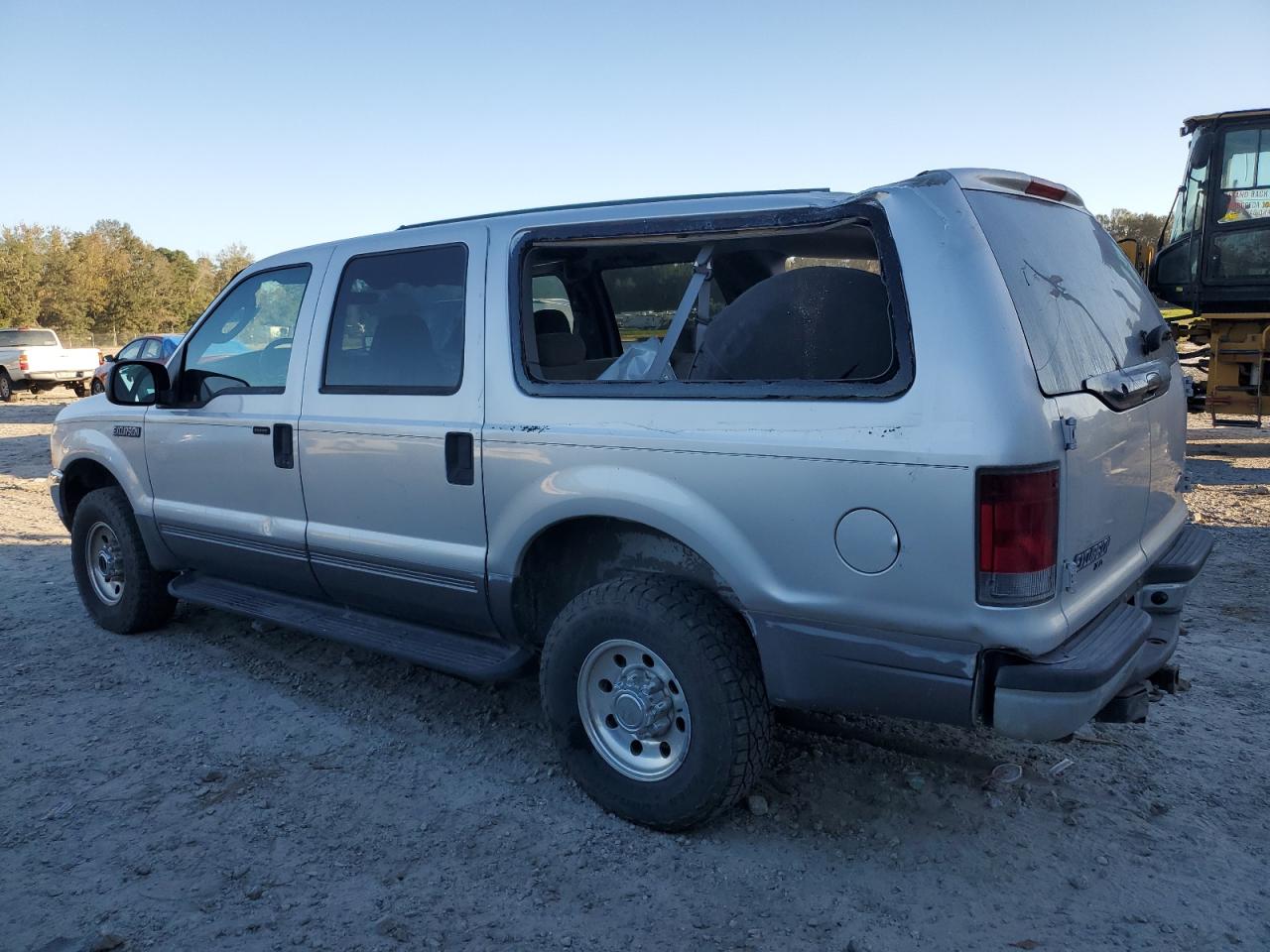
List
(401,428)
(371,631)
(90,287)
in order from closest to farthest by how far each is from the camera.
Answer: (401,428) → (371,631) → (90,287)

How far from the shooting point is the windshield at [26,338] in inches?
974

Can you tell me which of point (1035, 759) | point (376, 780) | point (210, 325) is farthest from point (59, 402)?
point (1035, 759)

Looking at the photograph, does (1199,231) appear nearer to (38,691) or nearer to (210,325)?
(210,325)

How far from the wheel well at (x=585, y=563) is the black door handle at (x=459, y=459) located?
1.19 feet

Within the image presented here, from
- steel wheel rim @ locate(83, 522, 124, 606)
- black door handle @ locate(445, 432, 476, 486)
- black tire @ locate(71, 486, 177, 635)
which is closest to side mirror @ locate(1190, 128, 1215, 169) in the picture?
black door handle @ locate(445, 432, 476, 486)

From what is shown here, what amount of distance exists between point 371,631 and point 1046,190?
3.12 m

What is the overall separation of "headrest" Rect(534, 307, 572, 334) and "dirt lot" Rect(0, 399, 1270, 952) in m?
1.67

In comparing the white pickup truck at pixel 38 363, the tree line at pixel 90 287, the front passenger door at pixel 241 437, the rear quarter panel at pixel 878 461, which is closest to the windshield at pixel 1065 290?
the rear quarter panel at pixel 878 461

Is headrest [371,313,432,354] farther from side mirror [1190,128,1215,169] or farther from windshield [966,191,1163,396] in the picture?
side mirror [1190,128,1215,169]

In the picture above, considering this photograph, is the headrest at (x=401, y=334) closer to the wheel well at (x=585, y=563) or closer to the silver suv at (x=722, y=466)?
the silver suv at (x=722, y=466)

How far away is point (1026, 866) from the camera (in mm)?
2965

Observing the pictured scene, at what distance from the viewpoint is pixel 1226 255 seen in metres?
10.5

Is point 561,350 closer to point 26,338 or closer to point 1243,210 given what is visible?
point 1243,210

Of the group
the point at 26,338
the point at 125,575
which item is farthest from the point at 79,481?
the point at 26,338
